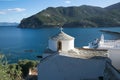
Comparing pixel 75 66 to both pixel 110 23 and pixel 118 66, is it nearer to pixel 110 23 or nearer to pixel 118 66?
pixel 118 66

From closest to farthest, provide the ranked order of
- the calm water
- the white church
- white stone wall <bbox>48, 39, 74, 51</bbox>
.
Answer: the white church < white stone wall <bbox>48, 39, 74, 51</bbox> < the calm water

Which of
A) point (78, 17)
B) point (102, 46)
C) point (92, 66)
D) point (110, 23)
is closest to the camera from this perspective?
point (92, 66)

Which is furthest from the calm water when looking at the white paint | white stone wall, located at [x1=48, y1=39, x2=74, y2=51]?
the white paint

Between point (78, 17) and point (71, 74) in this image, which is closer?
point (71, 74)

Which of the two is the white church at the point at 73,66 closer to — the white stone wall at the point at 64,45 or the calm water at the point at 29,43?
the white stone wall at the point at 64,45

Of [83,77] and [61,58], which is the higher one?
[61,58]

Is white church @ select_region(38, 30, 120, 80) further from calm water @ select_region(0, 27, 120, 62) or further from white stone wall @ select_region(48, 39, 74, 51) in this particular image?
calm water @ select_region(0, 27, 120, 62)

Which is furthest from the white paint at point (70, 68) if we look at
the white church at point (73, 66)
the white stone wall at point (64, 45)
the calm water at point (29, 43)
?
the calm water at point (29, 43)

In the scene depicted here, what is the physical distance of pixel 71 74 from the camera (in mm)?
15148

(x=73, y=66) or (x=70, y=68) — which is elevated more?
(x=73, y=66)

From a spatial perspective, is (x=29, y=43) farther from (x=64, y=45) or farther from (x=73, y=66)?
(x=73, y=66)

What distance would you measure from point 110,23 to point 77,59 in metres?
158

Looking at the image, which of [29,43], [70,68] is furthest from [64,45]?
[29,43]

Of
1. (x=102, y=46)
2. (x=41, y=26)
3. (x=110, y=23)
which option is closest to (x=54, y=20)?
(x=41, y=26)
